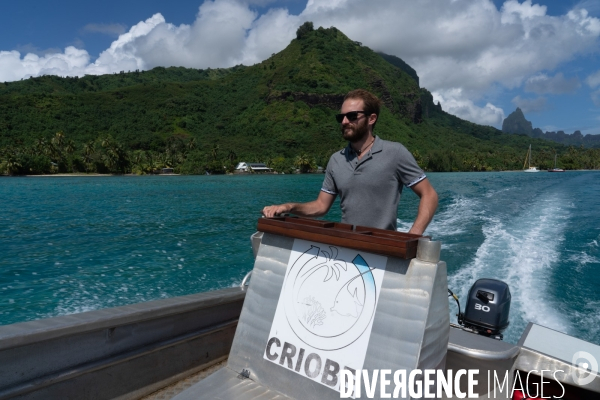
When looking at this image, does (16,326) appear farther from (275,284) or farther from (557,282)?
(557,282)

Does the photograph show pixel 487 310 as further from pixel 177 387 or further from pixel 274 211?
pixel 177 387

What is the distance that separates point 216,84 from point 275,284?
17188 centimetres

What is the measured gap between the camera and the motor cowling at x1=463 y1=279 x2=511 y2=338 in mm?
3445

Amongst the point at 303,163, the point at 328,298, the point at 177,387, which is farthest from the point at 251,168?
the point at 328,298

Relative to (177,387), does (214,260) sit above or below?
below

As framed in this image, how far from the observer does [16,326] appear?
2.29 m

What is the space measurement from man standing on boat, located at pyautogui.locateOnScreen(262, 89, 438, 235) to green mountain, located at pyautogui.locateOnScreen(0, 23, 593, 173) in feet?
285

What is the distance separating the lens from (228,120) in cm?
13950

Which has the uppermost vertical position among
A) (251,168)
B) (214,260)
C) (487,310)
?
(251,168)

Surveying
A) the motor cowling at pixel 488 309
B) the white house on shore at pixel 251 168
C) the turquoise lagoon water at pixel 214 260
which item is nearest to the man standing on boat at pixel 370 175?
the motor cowling at pixel 488 309

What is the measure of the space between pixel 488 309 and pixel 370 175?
1.62m

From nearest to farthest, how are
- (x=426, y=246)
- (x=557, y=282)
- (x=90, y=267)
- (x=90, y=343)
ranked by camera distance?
(x=426, y=246) → (x=90, y=343) → (x=557, y=282) → (x=90, y=267)

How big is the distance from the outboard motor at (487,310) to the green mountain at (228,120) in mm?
87080

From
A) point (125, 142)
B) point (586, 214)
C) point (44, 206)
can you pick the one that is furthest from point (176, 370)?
point (125, 142)
